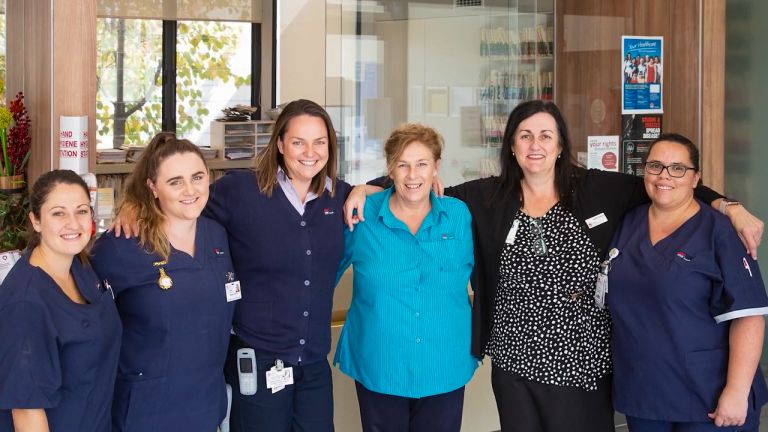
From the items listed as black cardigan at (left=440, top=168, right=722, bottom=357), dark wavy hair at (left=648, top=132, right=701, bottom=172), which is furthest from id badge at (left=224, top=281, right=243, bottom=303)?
dark wavy hair at (left=648, top=132, right=701, bottom=172)

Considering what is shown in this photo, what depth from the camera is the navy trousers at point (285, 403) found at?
2.78 meters

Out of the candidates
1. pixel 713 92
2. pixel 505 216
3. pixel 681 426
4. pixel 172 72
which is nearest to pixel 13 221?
pixel 505 216

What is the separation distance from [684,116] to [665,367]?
2573 millimetres

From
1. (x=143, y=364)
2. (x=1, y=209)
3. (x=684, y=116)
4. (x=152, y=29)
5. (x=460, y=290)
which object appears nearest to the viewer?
(x=143, y=364)

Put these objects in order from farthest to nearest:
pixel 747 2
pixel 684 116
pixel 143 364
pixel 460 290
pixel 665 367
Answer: pixel 747 2
pixel 684 116
pixel 460 290
pixel 665 367
pixel 143 364

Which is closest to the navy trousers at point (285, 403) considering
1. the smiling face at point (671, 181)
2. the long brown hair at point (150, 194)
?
the long brown hair at point (150, 194)

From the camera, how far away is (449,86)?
515 cm

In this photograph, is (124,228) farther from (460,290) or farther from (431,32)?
(431,32)

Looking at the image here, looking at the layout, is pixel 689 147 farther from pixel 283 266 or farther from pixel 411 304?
pixel 283 266

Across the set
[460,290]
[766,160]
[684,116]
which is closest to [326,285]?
[460,290]

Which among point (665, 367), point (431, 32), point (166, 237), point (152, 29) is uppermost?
point (152, 29)

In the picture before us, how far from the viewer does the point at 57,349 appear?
2164 mm

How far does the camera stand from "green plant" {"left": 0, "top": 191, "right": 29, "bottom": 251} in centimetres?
321

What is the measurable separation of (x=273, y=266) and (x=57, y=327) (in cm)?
76
